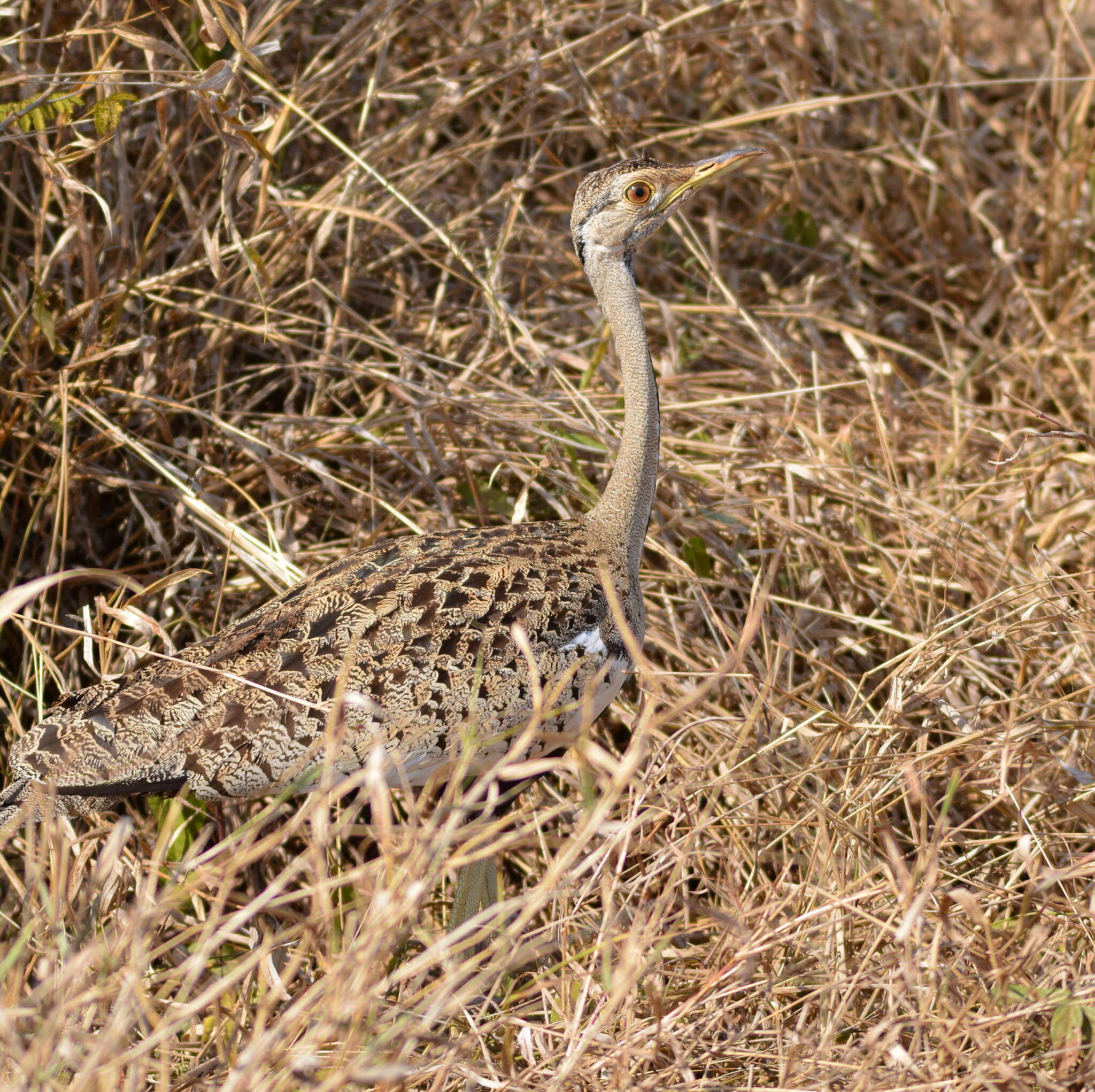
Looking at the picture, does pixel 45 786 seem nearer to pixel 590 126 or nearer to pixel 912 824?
pixel 912 824

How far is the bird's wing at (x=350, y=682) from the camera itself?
2715mm

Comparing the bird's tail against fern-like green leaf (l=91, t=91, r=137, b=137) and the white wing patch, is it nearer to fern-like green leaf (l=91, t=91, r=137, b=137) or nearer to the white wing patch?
the white wing patch

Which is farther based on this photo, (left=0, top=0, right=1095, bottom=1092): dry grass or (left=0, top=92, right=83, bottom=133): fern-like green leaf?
(left=0, top=92, right=83, bottom=133): fern-like green leaf

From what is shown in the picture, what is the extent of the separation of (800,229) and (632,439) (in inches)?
86.2

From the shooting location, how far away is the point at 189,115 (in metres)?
3.94

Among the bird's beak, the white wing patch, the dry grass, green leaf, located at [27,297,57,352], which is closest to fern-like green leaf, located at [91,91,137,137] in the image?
the dry grass

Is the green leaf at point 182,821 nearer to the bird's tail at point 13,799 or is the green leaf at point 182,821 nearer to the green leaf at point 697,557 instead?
the bird's tail at point 13,799

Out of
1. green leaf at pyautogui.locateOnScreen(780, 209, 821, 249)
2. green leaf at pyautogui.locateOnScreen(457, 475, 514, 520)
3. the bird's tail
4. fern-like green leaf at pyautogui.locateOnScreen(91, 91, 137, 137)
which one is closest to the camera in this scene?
the bird's tail

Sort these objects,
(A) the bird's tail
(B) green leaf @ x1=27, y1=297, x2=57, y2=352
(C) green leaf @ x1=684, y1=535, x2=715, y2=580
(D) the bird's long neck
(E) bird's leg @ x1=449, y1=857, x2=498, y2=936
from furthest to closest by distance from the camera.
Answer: (C) green leaf @ x1=684, y1=535, x2=715, y2=580 → (B) green leaf @ x1=27, y1=297, x2=57, y2=352 → (D) the bird's long neck → (E) bird's leg @ x1=449, y1=857, x2=498, y2=936 → (A) the bird's tail

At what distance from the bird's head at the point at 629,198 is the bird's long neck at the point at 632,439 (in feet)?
0.38

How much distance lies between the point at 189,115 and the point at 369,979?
2.97 meters

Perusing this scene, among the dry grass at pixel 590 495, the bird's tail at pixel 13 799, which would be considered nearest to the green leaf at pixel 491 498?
the dry grass at pixel 590 495

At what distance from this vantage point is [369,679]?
279cm

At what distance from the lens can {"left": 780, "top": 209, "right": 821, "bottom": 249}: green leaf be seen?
5.00 meters
